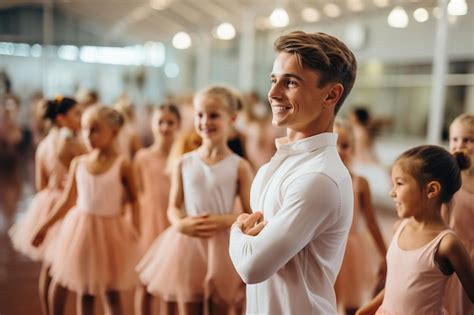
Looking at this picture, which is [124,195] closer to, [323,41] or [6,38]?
[323,41]

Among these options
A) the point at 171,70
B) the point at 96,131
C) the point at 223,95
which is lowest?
the point at 96,131

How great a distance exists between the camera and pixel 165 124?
336cm

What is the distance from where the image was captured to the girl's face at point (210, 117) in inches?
90.0

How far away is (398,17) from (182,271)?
672 cm

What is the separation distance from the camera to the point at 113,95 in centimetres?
→ 1064

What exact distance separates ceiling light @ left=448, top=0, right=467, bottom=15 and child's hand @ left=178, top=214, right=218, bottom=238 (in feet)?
15.2

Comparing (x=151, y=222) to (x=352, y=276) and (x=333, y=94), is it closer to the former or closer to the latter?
(x=352, y=276)

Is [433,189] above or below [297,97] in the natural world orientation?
below

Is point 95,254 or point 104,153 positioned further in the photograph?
point 104,153

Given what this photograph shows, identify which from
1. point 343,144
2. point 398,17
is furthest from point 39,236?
point 398,17

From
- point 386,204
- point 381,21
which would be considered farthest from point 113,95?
point 386,204


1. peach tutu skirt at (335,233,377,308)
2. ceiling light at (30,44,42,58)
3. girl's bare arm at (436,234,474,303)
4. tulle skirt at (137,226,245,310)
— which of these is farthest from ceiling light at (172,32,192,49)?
girl's bare arm at (436,234,474,303)

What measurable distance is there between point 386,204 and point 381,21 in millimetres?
3101

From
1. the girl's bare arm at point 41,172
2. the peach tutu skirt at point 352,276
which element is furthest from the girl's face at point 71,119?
the peach tutu skirt at point 352,276
